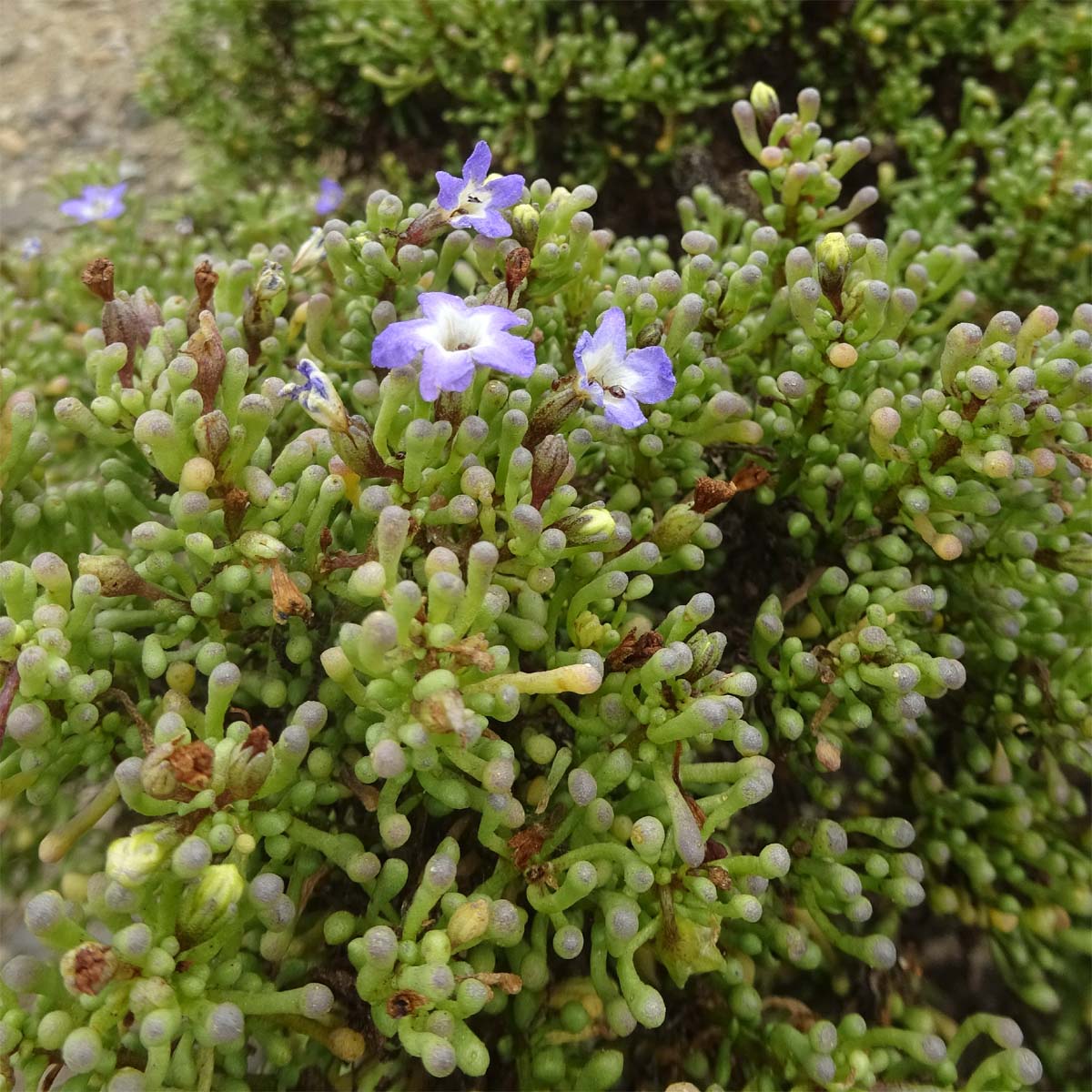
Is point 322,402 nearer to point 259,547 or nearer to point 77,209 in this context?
point 259,547

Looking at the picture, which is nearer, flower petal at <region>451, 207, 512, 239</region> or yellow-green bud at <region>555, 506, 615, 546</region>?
yellow-green bud at <region>555, 506, 615, 546</region>

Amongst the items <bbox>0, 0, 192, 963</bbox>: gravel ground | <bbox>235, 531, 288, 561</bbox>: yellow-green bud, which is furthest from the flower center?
<bbox>0, 0, 192, 963</bbox>: gravel ground

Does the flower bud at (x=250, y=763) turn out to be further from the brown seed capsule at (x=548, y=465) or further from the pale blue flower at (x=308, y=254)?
the pale blue flower at (x=308, y=254)

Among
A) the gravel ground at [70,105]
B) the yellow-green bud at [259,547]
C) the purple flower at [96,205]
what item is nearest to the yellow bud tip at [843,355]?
the yellow-green bud at [259,547]

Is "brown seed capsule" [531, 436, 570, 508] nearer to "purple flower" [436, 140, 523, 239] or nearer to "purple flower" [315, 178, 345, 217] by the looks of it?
"purple flower" [436, 140, 523, 239]

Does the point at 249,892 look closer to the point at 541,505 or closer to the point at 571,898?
the point at 571,898

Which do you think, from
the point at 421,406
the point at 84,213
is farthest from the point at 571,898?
the point at 84,213
